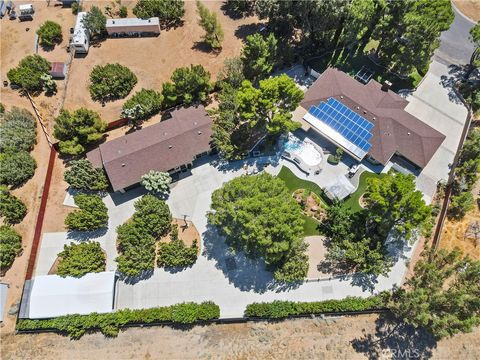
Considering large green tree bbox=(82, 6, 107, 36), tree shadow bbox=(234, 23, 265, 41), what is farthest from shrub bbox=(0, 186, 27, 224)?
tree shadow bbox=(234, 23, 265, 41)

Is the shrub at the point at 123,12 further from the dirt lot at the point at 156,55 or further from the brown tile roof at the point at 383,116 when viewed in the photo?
the brown tile roof at the point at 383,116

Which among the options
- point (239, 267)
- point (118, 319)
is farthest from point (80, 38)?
point (239, 267)

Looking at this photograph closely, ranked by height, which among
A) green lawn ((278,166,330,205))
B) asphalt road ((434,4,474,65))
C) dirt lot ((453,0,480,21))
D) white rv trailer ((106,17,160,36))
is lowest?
green lawn ((278,166,330,205))

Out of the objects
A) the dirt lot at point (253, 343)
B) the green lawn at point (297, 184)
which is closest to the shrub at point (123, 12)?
the green lawn at point (297, 184)

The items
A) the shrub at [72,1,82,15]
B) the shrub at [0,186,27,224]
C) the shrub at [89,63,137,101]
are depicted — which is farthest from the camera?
the shrub at [72,1,82,15]

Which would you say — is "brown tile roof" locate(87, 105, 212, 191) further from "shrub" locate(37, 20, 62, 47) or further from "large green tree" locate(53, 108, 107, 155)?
"shrub" locate(37, 20, 62, 47)

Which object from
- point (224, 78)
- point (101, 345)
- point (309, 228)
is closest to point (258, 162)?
point (309, 228)

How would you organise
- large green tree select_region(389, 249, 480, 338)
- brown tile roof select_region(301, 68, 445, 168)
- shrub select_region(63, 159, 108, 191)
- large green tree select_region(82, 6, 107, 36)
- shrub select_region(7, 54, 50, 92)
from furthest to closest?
large green tree select_region(82, 6, 107, 36)
shrub select_region(7, 54, 50, 92)
brown tile roof select_region(301, 68, 445, 168)
shrub select_region(63, 159, 108, 191)
large green tree select_region(389, 249, 480, 338)

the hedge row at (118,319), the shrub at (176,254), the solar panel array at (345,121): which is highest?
the solar panel array at (345,121)
